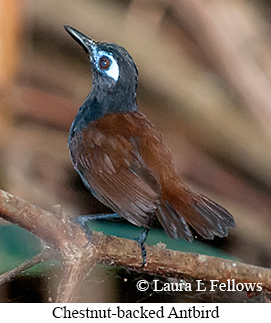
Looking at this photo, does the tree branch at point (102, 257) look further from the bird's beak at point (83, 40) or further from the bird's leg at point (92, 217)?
the bird's beak at point (83, 40)

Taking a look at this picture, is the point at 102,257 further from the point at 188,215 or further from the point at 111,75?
the point at 111,75

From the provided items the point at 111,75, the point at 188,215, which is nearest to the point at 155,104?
the point at 111,75

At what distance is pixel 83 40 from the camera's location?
3.62ft

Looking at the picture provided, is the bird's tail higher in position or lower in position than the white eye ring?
lower

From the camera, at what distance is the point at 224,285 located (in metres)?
1.14

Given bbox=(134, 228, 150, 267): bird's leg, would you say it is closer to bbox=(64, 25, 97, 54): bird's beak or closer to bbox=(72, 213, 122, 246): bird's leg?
bbox=(72, 213, 122, 246): bird's leg

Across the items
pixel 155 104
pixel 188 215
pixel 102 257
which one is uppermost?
pixel 155 104

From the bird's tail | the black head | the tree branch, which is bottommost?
the tree branch

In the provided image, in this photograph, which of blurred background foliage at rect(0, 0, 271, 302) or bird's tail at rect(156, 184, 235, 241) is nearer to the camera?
bird's tail at rect(156, 184, 235, 241)

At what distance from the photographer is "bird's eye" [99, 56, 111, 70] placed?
1.07 m

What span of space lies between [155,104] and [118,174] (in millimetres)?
246

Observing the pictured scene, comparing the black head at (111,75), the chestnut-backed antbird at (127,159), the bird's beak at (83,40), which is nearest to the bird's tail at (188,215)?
the chestnut-backed antbird at (127,159)

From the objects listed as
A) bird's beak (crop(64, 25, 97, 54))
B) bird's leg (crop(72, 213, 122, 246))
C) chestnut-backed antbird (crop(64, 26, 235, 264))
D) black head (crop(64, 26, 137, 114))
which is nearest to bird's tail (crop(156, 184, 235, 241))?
chestnut-backed antbird (crop(64, 26, 235, 264))
